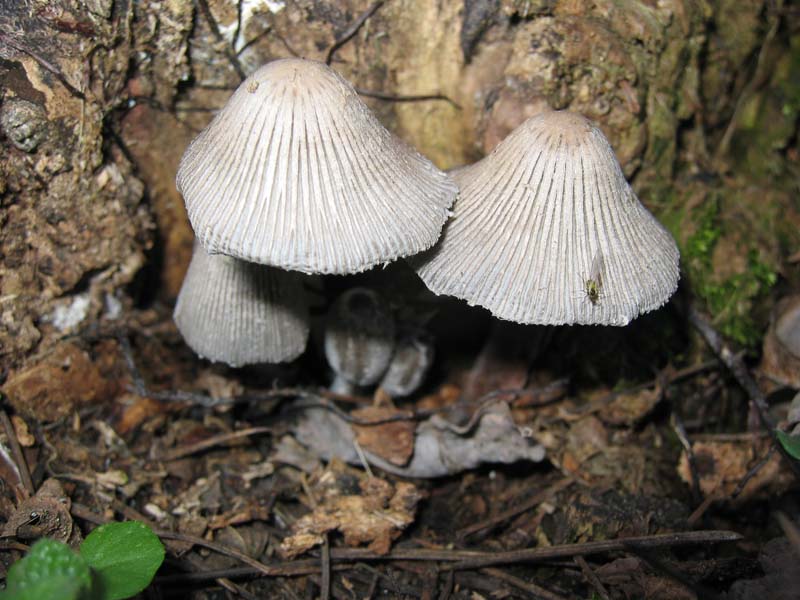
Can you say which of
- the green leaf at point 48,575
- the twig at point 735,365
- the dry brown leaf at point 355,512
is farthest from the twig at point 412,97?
the green leaf at point 48,575

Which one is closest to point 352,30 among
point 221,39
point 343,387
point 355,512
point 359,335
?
A: point 221,39

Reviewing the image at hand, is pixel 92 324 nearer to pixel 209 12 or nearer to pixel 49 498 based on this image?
pixel 49 498

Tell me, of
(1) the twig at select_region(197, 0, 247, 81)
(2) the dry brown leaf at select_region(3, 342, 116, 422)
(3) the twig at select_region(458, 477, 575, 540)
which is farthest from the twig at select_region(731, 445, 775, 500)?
(2) the dry brown leaf at select_region(3, 342, 116, 422)

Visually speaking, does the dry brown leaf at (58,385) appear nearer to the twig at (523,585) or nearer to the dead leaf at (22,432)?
the dead leaf at (22,432)

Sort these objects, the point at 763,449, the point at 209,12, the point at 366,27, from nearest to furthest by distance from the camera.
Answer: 1. the point at 209,12
2. the point at 366,27
3. the point at 763,449

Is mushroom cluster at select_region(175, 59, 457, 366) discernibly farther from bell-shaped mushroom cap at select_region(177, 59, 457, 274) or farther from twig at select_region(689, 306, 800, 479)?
twig at select_region(689, 306, 800, 479)

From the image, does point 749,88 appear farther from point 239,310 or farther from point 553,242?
point 239,310

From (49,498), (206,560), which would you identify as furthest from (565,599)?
(49,498)
